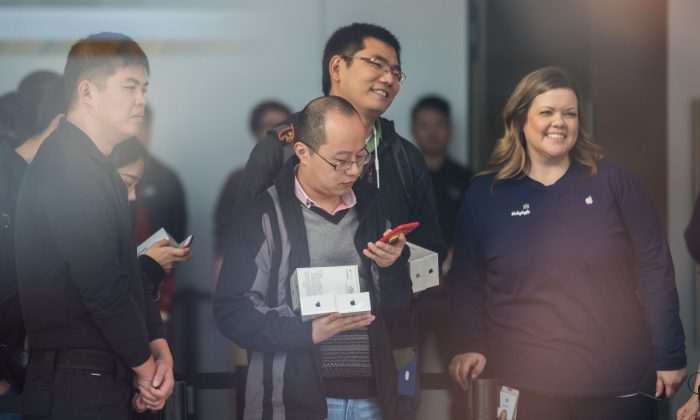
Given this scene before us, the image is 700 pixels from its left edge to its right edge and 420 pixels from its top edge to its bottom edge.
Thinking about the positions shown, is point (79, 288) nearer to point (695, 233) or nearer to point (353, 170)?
point (353, 170)

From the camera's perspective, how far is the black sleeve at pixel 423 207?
3.28 m

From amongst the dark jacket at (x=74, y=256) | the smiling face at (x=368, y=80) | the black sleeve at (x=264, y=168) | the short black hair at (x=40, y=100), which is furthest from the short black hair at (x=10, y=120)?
the smiling face at (x=368, y=80)

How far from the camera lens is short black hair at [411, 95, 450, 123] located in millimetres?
4320

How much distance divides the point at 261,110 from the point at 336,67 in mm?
1199

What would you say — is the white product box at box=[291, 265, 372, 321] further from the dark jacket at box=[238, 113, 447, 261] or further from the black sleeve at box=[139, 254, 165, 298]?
the black sleeve at box=[139, 254, 165, 298]

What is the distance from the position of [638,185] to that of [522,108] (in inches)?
16.2

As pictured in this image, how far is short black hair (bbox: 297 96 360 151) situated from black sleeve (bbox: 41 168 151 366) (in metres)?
0.55

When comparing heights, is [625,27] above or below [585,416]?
above

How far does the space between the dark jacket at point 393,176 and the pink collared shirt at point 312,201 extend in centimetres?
11

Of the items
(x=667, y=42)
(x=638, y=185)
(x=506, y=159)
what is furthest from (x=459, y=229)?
(x=667, y=42)

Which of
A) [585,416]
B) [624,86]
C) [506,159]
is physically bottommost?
[585,416]

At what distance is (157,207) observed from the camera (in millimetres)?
4512

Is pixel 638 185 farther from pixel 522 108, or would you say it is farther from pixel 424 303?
pixel 424 303

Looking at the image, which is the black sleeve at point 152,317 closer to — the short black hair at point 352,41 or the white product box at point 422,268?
the white product box at point 422,268
